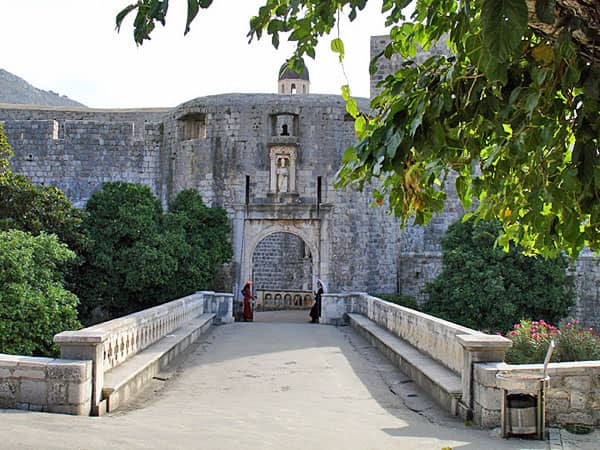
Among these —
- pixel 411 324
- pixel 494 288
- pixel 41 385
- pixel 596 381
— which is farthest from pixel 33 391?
pixel 494 288

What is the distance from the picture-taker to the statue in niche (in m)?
19.7

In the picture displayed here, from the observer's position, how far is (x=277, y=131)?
20234 millimetres

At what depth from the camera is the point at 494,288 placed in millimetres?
17859

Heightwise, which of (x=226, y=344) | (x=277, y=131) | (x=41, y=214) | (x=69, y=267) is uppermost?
(x=277, y=131)

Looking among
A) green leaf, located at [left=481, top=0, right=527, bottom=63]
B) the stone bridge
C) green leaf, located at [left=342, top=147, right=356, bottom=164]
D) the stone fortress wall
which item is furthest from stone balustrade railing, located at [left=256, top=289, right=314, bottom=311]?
green leaf, located at [left=481, top=0, right=527, bottom=63]

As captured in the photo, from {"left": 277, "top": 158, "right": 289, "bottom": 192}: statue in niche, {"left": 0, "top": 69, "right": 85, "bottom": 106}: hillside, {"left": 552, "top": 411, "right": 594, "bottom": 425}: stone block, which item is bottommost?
{"left": 552, "top": 411, "right": 594, "bottom": 425}: stone block

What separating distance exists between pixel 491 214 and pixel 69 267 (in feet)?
45.4

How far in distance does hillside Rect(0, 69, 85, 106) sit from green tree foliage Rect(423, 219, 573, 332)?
83236mm

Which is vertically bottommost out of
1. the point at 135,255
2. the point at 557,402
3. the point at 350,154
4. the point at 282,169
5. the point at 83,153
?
the point at 557,402

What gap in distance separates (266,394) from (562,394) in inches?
123

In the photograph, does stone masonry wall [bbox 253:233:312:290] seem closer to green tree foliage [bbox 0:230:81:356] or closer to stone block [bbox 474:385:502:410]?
green tree foliage [bbox 0:230:81:356]

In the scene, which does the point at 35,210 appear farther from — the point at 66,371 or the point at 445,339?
→ the point at 445,339

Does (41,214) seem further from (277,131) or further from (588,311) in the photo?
(588,311)

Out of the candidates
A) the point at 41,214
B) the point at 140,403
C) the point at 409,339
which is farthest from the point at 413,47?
the point at 41,214
